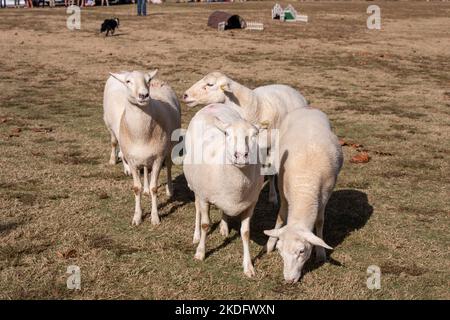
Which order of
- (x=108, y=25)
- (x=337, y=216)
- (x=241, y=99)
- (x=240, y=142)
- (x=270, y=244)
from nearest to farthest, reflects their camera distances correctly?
(x=240, y=142) → (x=270, y=244) → (x=337, y=216) → (x=241, y=99) → (x=108, y=25)

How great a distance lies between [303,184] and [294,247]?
0.90m

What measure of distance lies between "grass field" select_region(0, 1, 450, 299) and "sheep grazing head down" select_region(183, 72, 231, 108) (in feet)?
5.12

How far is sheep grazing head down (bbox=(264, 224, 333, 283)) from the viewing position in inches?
206

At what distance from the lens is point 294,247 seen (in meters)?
5.23

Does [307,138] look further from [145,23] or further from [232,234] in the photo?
[145,23]

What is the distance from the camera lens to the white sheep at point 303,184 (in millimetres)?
5312

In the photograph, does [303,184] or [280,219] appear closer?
[303,184]

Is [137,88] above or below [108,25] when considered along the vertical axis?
below

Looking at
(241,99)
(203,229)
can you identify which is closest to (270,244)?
(203,229)

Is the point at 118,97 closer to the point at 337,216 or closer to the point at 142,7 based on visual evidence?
the point at 337,216

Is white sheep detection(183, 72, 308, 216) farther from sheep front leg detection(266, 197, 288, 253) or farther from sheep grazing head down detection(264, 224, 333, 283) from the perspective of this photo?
sheep grazing head down detection(264, 224, 333, 283)

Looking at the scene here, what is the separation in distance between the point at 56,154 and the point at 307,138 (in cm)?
546

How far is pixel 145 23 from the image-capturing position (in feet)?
114

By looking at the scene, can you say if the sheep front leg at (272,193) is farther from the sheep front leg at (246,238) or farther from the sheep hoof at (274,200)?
the sheep front leg at (246,238)
